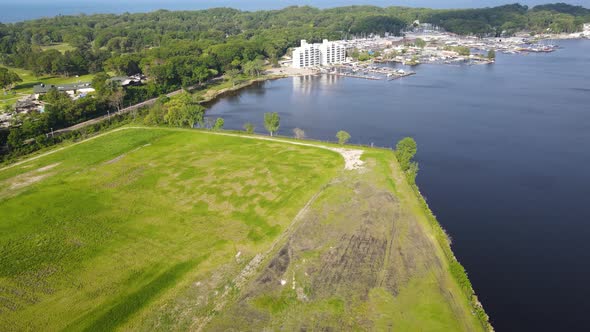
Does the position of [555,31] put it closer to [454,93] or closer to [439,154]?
[454,93]

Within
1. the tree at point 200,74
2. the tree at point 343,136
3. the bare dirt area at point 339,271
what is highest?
the tree at point 200,74

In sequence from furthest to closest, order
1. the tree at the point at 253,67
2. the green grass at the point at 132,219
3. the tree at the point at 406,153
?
the tree at the point at 253,67, the tree at the point at 406,153, the green grass at the point at 132,219

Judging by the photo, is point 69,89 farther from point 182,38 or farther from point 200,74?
point 182,38

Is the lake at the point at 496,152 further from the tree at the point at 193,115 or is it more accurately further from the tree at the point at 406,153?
the tree at the point at 193,115

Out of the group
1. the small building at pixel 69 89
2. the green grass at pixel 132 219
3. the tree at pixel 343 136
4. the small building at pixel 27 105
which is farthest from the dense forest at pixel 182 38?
the tree at pixel 343 136

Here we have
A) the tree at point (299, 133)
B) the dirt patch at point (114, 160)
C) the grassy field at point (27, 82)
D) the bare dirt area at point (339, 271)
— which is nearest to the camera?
the bare dirt area at point (339, 271)

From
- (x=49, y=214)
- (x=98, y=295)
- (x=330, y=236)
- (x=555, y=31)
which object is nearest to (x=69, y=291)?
(x=98, y=295)

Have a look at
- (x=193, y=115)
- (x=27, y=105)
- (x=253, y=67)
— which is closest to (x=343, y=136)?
(x=193, y=115)

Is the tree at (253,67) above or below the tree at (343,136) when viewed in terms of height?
above
